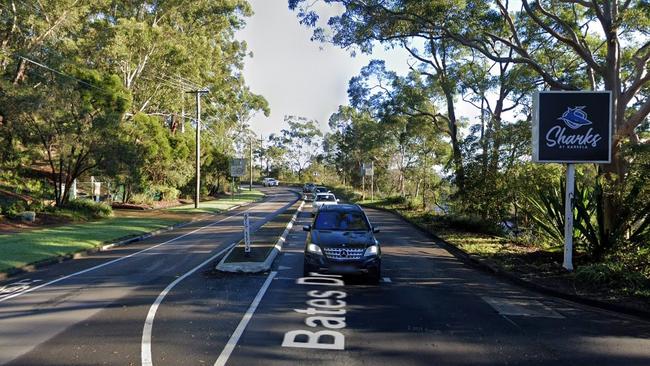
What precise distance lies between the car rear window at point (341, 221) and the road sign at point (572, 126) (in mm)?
4293

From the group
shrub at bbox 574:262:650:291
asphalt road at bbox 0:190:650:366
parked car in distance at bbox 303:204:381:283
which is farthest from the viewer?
parked car in distance at bbox 303:204:381:283

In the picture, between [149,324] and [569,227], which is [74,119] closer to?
[149,324]

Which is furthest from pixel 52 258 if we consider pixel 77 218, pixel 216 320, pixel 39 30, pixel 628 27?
pixel 39 30

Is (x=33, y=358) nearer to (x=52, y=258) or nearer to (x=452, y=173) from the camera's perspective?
(x=52, y=258)

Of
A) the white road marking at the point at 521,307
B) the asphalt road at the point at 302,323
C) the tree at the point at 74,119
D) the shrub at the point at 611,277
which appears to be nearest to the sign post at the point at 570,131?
the shrub at the point at 611,277

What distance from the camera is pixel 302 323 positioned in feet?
24.5

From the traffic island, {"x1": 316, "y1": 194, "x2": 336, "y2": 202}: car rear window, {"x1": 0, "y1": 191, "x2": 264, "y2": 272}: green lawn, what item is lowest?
{"x1": 0, "y1": 191, "x2": 264, "y2": 272}: green lawn

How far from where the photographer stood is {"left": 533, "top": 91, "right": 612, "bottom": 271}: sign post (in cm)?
1195

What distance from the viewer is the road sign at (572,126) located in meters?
12.0

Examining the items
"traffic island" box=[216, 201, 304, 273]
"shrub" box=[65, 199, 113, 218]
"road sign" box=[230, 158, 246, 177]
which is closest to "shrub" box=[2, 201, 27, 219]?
"shrub" box=[65, 199, 113, 218]

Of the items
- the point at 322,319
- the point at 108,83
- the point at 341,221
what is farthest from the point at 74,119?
the point at 322,319

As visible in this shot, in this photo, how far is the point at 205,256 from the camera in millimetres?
14648

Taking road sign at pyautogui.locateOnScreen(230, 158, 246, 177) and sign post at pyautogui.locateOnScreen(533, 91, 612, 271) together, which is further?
road sign at pyautogui.locateOnScreen(230, 158, 246, 177)

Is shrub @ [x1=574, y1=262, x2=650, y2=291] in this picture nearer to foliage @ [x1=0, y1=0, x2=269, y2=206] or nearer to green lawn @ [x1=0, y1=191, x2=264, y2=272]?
green lawn @ [x1=0, y1=191, x2=264, y2=272]
